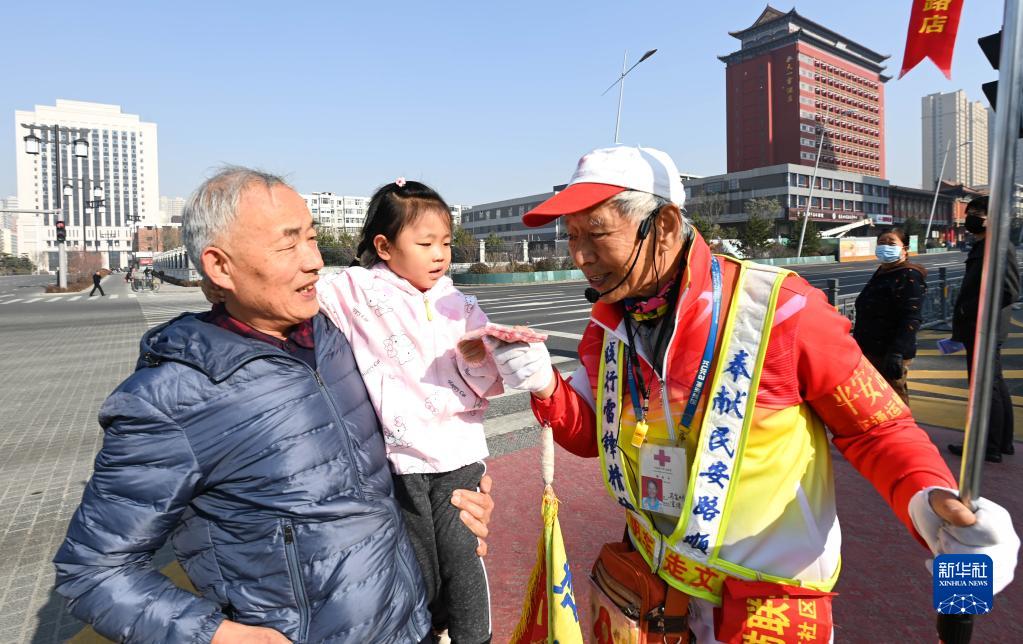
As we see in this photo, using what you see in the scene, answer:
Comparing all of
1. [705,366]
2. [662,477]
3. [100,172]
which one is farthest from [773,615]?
[100,172]

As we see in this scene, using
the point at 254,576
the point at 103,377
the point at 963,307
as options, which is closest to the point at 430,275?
the point at 254,576

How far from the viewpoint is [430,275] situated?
6.57 ft

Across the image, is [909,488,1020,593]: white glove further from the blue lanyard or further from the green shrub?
the green shrub

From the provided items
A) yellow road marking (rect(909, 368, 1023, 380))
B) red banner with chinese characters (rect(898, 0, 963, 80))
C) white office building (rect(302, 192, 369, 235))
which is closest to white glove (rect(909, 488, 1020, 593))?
red banner with chinese characters (rect(898, 0, 963, 80))

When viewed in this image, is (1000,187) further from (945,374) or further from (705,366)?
(945,374)

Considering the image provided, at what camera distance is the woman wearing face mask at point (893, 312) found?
15.6ft

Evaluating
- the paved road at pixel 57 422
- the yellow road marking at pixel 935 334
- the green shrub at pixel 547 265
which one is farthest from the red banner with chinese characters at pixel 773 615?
the green shrub at pixel 547 265

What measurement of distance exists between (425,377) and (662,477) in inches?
30.2

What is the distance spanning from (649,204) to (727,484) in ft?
2.41

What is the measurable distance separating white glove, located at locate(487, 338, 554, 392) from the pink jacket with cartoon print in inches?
7.8

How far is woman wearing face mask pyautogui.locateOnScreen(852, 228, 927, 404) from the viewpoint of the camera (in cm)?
476

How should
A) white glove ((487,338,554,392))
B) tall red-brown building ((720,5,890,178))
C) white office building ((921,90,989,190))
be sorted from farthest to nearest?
1. tall red-brown building ((720,5,890,178))
2. white office building ((921,90,989,190))
3. white glove ((487,338,554,392))

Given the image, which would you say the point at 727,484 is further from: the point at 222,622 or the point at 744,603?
the point at 222,622

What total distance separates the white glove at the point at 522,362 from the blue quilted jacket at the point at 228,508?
0.44 m
